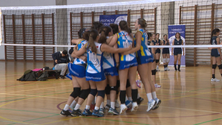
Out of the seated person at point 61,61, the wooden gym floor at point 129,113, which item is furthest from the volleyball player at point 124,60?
the seated person at point 61,61

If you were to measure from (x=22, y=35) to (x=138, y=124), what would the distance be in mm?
14377

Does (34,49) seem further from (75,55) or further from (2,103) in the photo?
(75,55)

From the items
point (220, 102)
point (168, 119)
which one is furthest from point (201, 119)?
point (220, 102)

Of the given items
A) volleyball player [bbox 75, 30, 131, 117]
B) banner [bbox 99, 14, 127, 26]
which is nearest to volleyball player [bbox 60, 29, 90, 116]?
volleyball player [bbox 75, 30, 131, 117]

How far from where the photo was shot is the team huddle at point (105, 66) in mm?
3854

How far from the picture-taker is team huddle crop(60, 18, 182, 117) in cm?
385

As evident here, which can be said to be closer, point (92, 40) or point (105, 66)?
point (92, 40)

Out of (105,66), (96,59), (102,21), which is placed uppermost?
(102,21)

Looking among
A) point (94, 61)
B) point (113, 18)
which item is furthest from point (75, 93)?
point (113, 18)

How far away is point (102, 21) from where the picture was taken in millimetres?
11438

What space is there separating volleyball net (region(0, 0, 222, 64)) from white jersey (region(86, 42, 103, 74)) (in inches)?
279

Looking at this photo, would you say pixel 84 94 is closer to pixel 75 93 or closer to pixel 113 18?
pixel 75 93

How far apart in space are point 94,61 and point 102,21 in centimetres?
779

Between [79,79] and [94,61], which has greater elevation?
[94,61]
